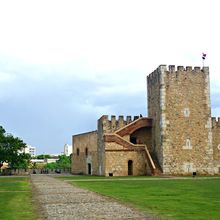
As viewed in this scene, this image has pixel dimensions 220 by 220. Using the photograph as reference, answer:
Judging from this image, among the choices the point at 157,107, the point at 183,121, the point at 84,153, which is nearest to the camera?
the point at 183,121

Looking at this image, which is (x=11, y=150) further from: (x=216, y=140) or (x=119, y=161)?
(x=216, y=140)

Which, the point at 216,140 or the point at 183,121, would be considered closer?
the point at 183,121

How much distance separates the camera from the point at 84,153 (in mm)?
62875

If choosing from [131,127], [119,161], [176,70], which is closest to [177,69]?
[176,70]

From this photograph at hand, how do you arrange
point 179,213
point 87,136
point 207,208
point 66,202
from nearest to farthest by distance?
point 179,213
point 207,208
point 66,202
point 87,136

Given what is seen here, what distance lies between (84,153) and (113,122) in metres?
11.1

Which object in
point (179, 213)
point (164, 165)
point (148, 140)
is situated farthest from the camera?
point (148, 140)

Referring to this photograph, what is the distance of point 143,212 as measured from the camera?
508 inches

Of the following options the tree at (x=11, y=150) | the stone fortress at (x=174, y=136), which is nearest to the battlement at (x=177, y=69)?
the stone fortress at (x=174, y=136)

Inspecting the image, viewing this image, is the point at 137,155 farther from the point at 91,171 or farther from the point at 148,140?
the point at 91,171

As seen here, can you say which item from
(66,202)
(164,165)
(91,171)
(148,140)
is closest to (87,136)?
(91,171)

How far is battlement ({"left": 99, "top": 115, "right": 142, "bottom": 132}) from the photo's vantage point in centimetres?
5288

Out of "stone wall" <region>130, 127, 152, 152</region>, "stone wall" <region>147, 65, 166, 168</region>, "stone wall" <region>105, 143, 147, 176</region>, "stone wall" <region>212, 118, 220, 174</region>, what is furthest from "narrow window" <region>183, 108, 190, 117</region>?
"stone wall" <region>105, 143, 147, 176</region>

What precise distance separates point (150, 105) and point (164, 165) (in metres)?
8.22
